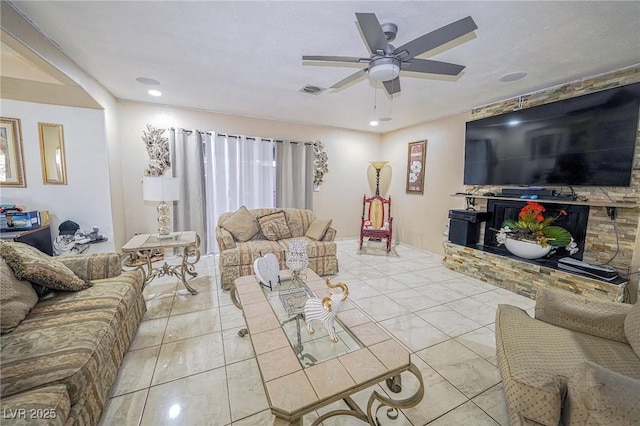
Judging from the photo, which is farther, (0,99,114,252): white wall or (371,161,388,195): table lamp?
(371,161,388,195): table lamp

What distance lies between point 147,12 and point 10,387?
7.37ft

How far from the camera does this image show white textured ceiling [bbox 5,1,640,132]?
1.67 m

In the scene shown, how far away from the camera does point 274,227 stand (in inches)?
143

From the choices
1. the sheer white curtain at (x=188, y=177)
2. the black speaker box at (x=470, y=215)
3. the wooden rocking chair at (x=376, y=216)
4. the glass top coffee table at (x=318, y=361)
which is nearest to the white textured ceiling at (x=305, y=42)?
the sheer white curtain at (x=188, y=177)

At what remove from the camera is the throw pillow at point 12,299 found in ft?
4.42

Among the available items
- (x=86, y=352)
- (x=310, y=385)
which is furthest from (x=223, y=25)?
(x=310, y=385)

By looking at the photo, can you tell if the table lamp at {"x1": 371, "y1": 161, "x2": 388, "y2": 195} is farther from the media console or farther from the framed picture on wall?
the media console

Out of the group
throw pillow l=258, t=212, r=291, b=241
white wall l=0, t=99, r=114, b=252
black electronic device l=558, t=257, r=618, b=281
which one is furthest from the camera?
throw pillow l=258, t=212, r=291, b=241

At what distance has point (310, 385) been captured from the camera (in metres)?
1.07

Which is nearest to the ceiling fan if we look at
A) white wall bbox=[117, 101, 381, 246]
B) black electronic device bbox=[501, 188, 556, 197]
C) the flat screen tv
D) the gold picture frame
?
the flat screen tv

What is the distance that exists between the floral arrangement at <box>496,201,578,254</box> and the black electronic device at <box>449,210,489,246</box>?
461 mm

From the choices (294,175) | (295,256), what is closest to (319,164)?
(294,175)

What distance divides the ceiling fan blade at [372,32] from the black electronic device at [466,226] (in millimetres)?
2806

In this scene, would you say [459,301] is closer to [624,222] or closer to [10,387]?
[624,222]
